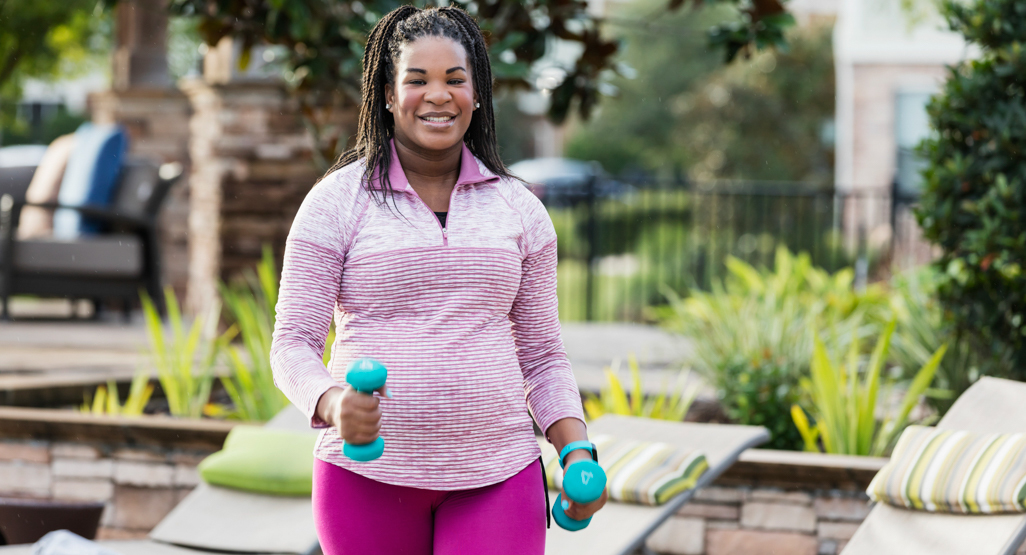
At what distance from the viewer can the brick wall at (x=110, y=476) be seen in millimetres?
3758

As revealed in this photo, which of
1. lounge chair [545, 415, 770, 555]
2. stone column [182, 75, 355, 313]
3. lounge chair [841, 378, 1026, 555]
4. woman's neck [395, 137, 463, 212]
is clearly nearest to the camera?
woman's neck [395, 137, 463, 212]

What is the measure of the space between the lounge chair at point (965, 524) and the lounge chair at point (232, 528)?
162 centimetres

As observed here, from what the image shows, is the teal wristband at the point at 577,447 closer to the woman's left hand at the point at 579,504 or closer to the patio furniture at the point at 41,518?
the woman's left hand at the point at 579,504

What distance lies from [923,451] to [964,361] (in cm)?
145

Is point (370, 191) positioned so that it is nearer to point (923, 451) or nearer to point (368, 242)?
point (368, 242)

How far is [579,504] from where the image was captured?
1.68 metres

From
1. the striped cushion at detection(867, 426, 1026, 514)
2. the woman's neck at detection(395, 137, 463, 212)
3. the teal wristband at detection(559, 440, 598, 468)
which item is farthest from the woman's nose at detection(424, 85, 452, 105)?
the striped cushion at detection(867, 426, 1026, 514)

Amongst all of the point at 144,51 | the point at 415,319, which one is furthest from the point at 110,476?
the point at 144,51

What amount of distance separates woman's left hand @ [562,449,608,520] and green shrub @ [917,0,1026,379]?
264 cm

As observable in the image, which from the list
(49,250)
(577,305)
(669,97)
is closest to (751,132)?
(669,97)

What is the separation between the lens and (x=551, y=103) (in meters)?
4.57

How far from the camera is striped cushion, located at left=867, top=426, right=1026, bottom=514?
271 centimetres

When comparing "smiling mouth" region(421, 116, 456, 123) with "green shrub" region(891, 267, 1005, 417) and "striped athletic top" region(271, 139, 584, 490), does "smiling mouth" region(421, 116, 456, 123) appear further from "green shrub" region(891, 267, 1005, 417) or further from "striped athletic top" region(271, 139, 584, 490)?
"green shrub" region(891, 267, 1005, 417)

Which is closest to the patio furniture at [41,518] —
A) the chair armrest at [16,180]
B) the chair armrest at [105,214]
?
the chair armrest at [105,214]
